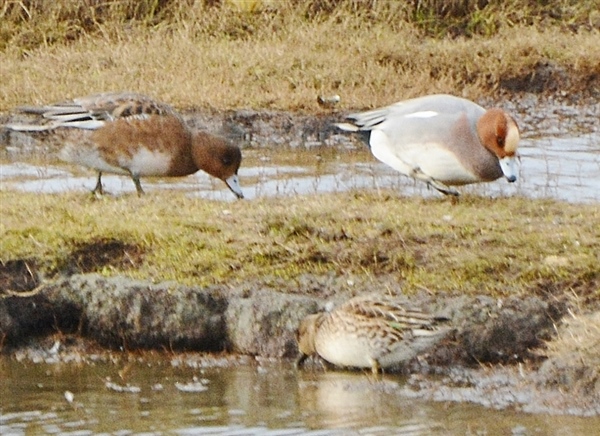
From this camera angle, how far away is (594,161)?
28.5ft

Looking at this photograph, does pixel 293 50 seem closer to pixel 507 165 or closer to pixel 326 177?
pixel 326 177

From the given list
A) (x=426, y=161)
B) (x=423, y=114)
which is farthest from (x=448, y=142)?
(x=423, y=114)

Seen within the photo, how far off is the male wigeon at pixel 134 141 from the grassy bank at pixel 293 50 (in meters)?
3.14

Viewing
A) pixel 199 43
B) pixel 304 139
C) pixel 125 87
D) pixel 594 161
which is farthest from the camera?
pixel 199 43

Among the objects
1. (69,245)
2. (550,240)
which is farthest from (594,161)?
(69,245)

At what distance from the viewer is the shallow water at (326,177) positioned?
7473mm

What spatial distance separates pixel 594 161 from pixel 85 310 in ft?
15.2

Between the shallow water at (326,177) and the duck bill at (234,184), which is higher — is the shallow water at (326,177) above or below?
below

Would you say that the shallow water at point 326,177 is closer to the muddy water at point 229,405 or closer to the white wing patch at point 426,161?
the white wing patch at point 426,161

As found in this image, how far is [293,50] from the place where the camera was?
11734 mm

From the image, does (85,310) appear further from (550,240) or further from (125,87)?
(125,87)

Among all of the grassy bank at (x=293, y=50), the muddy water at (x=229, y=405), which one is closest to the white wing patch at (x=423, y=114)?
the muddy water at (x=229, y=405)

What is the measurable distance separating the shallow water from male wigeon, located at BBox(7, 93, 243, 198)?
0.72ft

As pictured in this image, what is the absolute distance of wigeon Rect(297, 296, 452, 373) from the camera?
473cm
